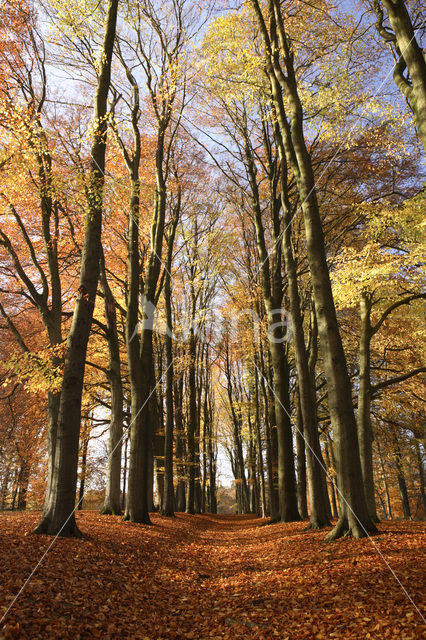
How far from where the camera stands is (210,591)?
15.1 ft

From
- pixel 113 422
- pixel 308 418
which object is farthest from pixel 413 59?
pixel 113 422

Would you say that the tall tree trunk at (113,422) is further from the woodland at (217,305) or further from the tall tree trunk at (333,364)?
the tall tree trunk at (333,364)

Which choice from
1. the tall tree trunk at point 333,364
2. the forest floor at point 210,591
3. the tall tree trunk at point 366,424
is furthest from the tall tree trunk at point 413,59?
the tall tree trunk at point 366,424

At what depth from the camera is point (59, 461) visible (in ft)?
19.1

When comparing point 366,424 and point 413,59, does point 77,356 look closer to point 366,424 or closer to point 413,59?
point 413,59

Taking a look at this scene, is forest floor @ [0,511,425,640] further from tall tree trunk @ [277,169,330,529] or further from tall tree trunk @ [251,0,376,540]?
tall tree trunk @ [277,169,330,529]

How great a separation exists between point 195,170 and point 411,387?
11780 mm

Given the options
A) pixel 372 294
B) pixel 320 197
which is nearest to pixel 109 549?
pixel 372 294

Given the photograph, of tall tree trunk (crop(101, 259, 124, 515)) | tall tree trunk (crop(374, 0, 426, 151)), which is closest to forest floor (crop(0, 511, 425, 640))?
tall tree trunk (crop(374, 0, 426, 151))

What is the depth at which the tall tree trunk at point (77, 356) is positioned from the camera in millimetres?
5773

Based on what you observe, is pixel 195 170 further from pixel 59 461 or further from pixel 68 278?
pixel 59 461

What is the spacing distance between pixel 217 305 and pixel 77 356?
13.7 metres

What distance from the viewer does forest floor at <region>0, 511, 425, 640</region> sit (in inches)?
117

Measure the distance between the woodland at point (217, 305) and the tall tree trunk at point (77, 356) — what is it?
3 centimetres
